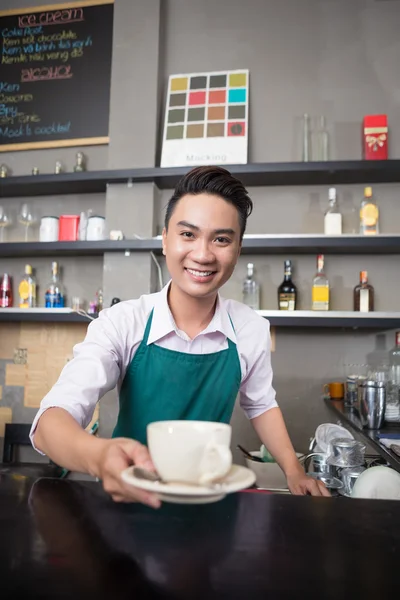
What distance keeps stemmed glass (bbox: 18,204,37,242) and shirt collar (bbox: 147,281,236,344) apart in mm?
1935

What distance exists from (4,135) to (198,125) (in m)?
1.30

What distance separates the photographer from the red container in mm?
2771

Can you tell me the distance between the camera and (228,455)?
0.50m

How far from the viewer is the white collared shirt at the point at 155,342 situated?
945mm

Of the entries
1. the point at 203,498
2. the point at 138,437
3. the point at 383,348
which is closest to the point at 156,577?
the point at 203,498

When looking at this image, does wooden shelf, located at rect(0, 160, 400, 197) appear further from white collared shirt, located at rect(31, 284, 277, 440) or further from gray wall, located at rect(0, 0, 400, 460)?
white collared shirt, located at rect(31, 284, 277, 440)

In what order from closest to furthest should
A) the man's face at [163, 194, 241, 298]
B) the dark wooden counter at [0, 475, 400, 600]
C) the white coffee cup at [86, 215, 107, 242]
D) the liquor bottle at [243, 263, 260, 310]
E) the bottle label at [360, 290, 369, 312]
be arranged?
the dark wooden counter at [0, 475, 400, 600] → the man's face at [163, 194, 241, 298] → the bottle label at [360, 290, 369, 312] → the liquor bottle at [243, 263, 260, 310] → the white coffee cup at [86, 215, 107, 242]

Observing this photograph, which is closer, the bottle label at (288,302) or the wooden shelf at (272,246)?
the wooden shelf at (272,246)

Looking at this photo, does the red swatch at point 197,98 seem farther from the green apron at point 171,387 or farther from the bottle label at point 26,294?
the green apron at point 171,387

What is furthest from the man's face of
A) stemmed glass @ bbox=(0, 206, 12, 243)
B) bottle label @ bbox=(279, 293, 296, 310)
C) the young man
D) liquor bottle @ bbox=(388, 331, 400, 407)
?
stemmed glass @ bbox=(0, 206, 12, 243)

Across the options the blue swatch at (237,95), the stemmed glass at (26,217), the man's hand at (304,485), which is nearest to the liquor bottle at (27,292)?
the stemmed glass at (26,217)

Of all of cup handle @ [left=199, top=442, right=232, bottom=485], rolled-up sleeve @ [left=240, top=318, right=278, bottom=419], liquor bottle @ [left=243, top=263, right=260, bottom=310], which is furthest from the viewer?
liquor bottle @ [left=243, top=263, right=260, bottom=310]

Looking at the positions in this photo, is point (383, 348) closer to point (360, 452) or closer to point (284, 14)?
point (360, 452)

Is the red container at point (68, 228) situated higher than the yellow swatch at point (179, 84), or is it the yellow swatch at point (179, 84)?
the yellow swatch at point (179, 84)
